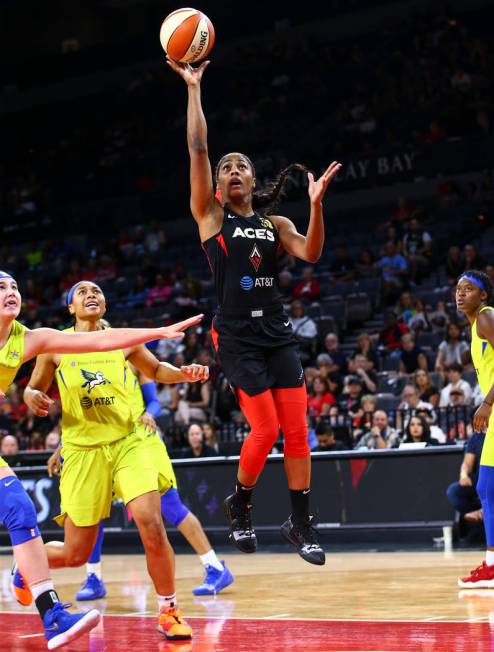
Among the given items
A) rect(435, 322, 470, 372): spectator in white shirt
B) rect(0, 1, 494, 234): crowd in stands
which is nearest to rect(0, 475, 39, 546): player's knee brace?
rect(435, 322, 470, 372): spectator in white shirt

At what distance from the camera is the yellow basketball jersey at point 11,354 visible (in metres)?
6.26

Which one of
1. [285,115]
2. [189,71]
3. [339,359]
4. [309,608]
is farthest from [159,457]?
[285,115]

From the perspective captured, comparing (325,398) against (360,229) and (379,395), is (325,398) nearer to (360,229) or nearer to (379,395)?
(379,395)

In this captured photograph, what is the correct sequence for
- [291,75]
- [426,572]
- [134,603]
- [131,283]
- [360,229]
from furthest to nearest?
[291,75]
[131,283]
[360,229]
[426,572]
[134,603]

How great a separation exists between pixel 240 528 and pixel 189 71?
2.70 metres

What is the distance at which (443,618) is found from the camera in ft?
22.7

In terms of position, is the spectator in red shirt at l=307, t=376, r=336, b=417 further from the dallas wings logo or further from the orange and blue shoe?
the orange and blue shoe

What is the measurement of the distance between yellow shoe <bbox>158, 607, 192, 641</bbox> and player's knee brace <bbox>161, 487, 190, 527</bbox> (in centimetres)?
233

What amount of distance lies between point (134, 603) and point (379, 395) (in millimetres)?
6513

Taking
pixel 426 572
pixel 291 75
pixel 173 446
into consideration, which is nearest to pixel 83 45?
pixel 291 75

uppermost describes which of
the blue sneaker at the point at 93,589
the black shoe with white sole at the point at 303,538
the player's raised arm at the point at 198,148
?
the player's raised arm at the point at 198,148

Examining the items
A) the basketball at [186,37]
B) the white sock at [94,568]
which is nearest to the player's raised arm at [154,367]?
the basketball at [186,37]

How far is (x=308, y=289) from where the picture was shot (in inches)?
744

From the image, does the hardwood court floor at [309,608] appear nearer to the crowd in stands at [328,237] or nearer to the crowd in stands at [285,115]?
the crowd in stands at [328,237]
